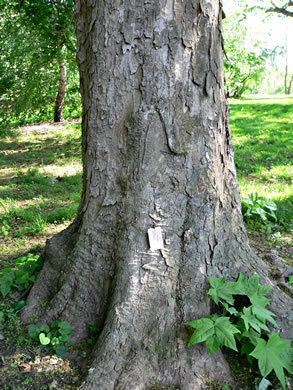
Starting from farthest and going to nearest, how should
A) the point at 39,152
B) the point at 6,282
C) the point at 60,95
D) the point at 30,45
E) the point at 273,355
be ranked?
1. the point at 60,95
2. the point at 39,152
3. the point at 30,45
4. the point at 6,282
5. the point at 273,355

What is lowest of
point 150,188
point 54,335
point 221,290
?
point 54,335

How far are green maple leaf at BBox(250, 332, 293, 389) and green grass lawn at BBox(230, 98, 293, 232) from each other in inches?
88.0

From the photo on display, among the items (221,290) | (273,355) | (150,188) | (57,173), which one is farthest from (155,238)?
(57,173)

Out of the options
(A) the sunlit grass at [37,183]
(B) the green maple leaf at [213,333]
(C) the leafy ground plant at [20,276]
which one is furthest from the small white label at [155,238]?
(A) the sunlit grass at [37,183]

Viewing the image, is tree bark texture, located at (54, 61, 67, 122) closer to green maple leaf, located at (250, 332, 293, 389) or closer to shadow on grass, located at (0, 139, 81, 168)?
shadow on grass, located at (0, 139, 81, 168)

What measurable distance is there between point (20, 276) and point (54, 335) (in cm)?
73

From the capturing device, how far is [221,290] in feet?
7.38

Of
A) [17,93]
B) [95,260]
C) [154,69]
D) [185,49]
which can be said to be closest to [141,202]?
[95,260]

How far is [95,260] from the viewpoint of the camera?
8.16 ft

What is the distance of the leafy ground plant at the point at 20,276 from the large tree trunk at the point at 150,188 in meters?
0.54

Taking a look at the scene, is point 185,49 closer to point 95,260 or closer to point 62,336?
point 95,260

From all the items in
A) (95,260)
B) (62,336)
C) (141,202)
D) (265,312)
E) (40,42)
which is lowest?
(62,336)

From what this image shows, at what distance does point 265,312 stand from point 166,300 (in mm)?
619

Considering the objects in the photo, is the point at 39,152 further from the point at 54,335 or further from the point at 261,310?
the point at 261,310
